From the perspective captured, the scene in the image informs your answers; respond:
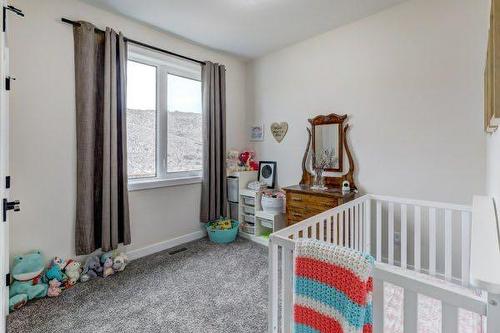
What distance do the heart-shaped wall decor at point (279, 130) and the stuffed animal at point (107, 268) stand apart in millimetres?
2365

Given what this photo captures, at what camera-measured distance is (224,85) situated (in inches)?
133

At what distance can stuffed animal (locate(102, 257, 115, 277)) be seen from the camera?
2312mm

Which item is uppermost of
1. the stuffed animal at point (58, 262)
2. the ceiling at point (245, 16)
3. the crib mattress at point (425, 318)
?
the ceiling at point (245, 16)

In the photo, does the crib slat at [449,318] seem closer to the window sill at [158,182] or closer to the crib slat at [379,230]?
the crib slat at [379,230]

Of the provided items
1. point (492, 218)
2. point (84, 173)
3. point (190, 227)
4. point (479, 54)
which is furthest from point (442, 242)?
point (84, 173)

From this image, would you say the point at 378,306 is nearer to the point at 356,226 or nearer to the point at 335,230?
the point at 335,230

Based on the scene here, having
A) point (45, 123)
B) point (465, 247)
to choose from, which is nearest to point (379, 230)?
point (465, 247)

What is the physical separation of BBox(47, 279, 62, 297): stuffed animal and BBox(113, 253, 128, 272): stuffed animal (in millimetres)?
434

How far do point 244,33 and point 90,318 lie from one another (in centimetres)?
300

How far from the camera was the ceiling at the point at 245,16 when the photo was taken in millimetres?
2311

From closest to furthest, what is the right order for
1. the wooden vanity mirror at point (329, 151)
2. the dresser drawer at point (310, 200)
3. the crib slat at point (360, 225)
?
1. the crib slat at point (360, 225)
2. the dresser drawer at point (310, 200)
3. the wooden vanity mirror at point (329, 151)

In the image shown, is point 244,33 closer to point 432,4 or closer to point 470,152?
point 432,4

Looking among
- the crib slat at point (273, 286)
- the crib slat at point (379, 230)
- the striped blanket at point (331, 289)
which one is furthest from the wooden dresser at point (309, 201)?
the striped blanket at point (331, 289)

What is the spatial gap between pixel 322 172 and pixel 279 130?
86 centimetres
